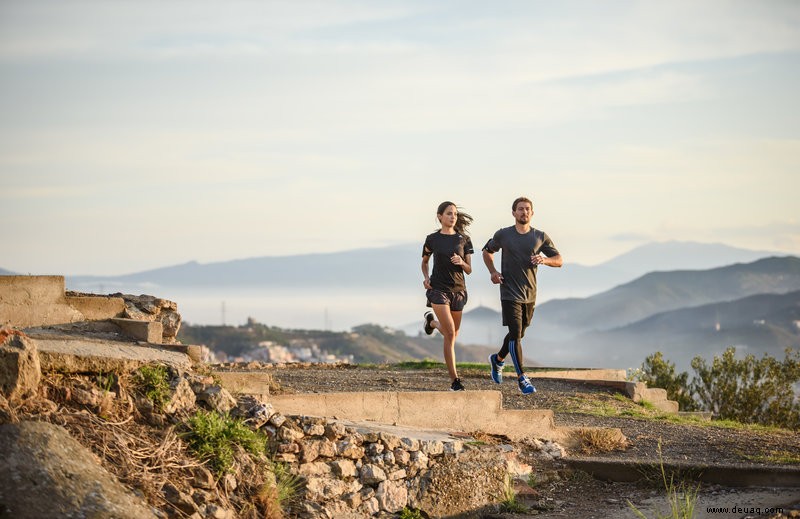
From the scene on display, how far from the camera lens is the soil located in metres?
11.1

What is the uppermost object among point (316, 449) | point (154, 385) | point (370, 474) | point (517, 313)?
point (517, 313)

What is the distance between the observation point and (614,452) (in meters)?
12.9

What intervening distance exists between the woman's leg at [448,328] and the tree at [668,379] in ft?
33.8

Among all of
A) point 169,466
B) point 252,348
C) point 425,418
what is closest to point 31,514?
point 169,466

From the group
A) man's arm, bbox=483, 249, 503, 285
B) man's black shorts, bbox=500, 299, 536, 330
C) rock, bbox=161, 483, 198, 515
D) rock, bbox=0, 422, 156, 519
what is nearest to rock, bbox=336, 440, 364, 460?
rock, bbox=161, 483, 198, 515

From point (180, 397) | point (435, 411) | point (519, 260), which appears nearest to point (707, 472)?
point (435, 411)

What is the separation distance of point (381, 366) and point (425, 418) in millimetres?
8692

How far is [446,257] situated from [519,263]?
940 mm

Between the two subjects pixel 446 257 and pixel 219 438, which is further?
pixel 446 257

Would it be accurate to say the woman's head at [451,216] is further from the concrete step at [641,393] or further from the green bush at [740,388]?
the green bush at [740,388]

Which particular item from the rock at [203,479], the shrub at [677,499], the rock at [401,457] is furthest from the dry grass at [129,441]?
the shrub at [677,499]

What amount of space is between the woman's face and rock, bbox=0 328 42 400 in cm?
617

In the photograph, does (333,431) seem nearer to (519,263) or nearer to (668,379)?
(519,263)

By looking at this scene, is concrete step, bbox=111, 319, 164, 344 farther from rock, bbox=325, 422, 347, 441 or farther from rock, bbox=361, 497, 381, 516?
rock, bbox=361, 497, 381, 516
